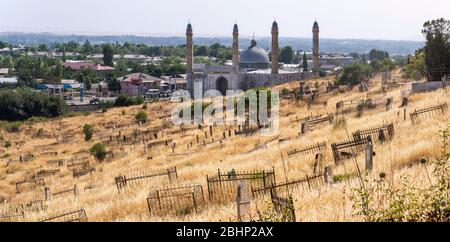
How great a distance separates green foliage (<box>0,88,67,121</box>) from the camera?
182 ft

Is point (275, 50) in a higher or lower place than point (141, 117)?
higher

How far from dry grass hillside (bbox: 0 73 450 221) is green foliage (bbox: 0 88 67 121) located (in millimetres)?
18487

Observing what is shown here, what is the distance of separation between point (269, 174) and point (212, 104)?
3210 centimetres

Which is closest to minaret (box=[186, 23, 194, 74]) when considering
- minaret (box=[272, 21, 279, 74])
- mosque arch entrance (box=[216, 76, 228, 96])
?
mosque arch entrance (box=[216, 76, 228, 96])

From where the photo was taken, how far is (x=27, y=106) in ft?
185

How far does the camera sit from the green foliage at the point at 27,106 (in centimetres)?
5562

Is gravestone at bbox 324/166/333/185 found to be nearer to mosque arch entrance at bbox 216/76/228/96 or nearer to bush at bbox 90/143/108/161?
bush at bbox 90/143/108/161

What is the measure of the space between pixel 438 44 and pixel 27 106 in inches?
1612

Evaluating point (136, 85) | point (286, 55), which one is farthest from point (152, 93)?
point (286, 55)

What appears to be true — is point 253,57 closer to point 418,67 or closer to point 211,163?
point 418,67

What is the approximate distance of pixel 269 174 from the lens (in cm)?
1055

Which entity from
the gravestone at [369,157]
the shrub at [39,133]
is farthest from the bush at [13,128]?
the gravestone at [369,157]

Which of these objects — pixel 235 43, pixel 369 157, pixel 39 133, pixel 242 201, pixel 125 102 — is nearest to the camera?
pixel 242 201

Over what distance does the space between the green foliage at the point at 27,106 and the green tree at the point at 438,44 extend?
3928cm
